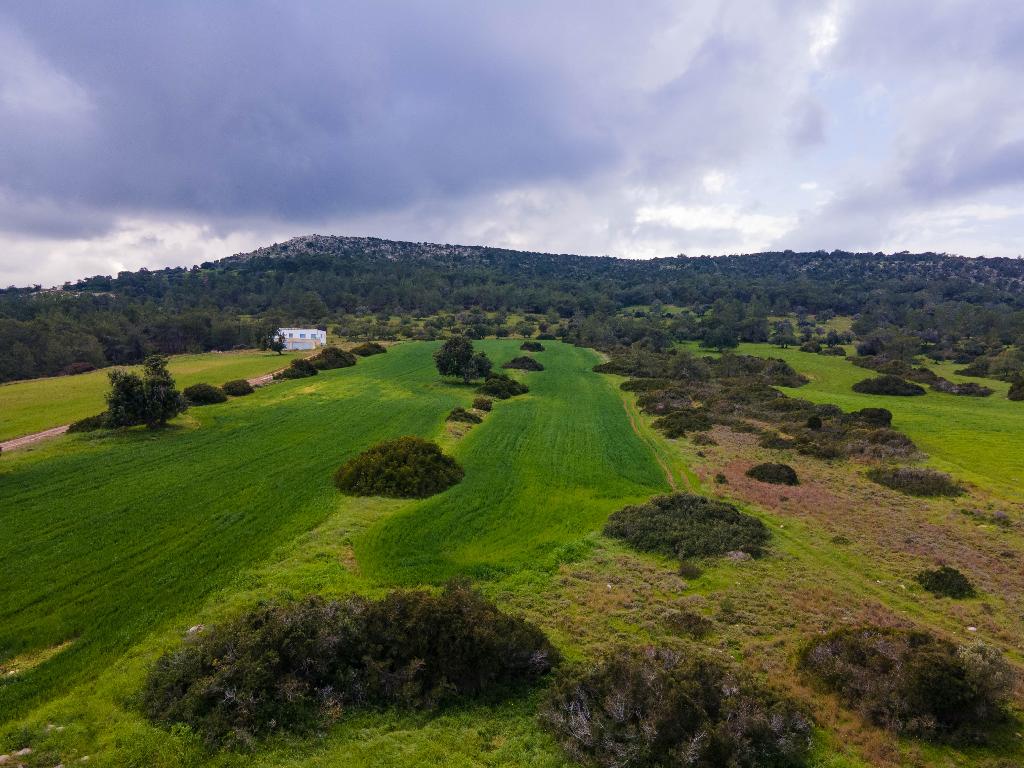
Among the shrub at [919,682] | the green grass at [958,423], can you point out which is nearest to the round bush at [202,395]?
the shrub at [919,682]

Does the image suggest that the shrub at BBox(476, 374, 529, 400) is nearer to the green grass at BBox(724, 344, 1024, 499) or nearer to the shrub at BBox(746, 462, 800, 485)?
the shrub at BBox(746, 462, 800, 485)

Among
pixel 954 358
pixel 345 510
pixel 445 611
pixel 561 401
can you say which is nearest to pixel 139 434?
pixel 345 510

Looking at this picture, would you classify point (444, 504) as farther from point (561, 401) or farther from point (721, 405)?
point (721, 405)

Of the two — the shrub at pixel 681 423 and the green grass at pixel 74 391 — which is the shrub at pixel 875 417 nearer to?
the shrub at pixel 681 423

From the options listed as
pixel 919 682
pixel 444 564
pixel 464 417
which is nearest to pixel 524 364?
pixel 464 417

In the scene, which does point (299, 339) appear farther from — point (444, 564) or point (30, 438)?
point (444, 564)

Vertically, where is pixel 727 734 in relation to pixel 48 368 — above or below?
below
